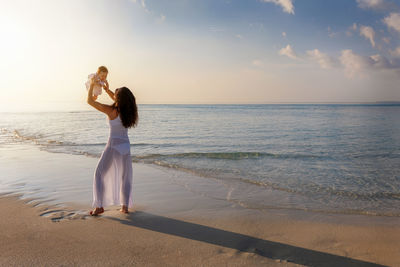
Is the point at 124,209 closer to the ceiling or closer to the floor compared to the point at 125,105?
closer to the floor

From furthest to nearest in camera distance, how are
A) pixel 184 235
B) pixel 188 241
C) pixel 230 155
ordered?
pixel 230 155 → pixel 184 235 → pixel 188 241

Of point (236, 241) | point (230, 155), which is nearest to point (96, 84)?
point (236, 241)

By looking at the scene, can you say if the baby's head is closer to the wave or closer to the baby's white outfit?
the baby's white outfit

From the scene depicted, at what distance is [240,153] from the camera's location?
1144cm

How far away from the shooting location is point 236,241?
3889 millimetres

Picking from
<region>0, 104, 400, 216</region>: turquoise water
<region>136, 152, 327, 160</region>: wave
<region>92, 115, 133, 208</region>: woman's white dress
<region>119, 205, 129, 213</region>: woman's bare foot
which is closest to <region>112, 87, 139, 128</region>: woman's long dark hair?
<region>92, 115, 133, 208</region>: woman's white dress

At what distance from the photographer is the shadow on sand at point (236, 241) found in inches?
134

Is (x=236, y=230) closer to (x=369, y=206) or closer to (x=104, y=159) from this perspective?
(x=104, y=159)

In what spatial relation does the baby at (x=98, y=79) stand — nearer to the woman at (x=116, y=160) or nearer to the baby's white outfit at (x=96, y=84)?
the baby's white outfit at (x=96, y=84)

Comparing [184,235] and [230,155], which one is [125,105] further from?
[230,155]

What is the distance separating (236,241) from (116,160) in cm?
252

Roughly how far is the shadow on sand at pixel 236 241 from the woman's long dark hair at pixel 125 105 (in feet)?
5.42

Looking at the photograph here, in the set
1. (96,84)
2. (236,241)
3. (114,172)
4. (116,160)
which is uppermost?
(96,84)

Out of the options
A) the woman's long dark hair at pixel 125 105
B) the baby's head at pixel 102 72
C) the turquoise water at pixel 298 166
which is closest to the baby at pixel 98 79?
the baby's head at pixel 102 72
